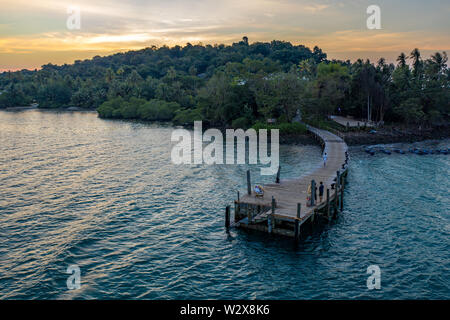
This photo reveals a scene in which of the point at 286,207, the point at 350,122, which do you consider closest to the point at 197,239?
the point at 286,207

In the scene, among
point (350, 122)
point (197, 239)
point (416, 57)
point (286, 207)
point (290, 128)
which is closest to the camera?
point (197, 239)

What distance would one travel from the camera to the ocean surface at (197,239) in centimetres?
2241

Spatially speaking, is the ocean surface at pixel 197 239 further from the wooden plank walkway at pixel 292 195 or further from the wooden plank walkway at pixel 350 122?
the wooden plank walkway at pixel 350 122

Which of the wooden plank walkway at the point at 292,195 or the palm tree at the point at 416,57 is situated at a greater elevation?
the palm tree at the point at 416,57

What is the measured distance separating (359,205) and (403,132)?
164 ft

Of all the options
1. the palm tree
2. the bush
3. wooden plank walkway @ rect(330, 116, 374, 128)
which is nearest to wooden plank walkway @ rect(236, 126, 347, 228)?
the bush

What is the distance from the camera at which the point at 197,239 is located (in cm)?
2884

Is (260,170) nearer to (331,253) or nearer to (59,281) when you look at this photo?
(331,253)

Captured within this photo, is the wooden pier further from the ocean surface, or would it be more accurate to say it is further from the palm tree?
the palm tree

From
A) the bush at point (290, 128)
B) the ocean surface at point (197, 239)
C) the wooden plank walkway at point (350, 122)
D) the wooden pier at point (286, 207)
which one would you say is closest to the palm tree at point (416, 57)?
the wooden plank walkway at point (350, 122)

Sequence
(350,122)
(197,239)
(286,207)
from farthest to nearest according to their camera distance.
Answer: (350,122) < (286,207) < (197,239)

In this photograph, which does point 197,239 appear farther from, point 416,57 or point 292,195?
point 416,57

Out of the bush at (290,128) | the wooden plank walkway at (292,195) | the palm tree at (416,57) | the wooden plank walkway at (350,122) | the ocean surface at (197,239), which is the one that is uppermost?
the palm tree at (416,57)
